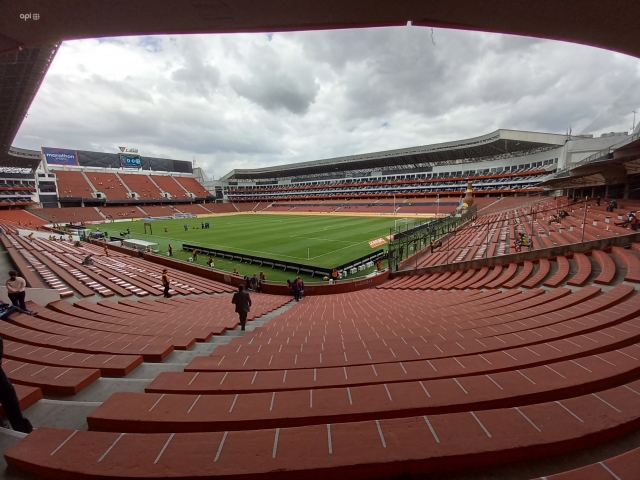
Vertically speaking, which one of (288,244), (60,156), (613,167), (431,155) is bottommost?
(288,244)

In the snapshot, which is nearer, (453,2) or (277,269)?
(453,2)

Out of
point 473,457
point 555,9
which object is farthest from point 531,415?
point 555,9

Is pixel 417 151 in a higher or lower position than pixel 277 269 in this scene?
higher

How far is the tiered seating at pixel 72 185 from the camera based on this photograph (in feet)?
217

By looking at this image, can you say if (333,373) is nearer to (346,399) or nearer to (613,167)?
(346,399)

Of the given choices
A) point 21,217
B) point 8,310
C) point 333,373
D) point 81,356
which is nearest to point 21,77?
point 8,310

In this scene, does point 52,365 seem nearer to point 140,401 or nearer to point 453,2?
point 140,401

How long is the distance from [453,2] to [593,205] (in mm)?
27819

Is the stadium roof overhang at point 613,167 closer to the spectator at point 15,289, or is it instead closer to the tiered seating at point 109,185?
the spectator at point 15,289

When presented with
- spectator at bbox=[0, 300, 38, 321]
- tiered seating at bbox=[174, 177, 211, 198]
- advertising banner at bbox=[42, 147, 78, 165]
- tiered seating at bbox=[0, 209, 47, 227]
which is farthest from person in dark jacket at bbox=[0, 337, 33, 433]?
tiered seating at bbox=[174, 177, 211, 198]

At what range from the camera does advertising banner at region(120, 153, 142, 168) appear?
8500cm

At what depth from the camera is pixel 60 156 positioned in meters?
72.2

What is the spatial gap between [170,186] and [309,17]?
97121 mm

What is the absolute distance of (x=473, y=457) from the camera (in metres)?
1.74
